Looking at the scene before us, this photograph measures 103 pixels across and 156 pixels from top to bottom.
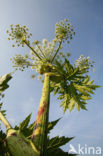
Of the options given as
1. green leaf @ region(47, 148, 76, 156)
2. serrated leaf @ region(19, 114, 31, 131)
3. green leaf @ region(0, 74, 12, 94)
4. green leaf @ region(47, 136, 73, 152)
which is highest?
green leaf @ region(0, 74, 12, 94)

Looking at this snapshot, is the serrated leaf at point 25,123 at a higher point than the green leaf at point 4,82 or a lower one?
lower

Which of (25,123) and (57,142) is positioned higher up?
(25,123)

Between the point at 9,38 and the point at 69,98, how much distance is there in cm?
382

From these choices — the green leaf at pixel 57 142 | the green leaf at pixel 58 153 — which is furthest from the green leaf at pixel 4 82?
the green leaf at pixel 58 153

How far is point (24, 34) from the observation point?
21.1 ft

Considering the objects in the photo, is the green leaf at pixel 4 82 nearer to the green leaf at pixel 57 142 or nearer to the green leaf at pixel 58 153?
the green leaf at pixel 57 142

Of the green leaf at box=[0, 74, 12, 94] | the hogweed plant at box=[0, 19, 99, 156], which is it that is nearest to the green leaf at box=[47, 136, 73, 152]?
the hogweed plant at box=[0, 19, 99, 156]

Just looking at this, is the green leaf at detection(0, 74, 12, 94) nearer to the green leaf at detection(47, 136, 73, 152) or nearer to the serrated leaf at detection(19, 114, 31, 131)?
the serrated leaf at detection(19, 114, 31, 131)

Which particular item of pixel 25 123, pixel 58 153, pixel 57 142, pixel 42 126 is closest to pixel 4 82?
pixel 25 123

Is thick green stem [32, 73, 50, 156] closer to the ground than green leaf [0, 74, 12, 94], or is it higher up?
closer to the ground

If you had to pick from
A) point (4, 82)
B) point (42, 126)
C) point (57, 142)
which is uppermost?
point (4, 82)

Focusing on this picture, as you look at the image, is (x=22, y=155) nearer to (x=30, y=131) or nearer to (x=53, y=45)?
(x=30, y=131)

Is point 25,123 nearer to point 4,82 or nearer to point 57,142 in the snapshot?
point 57,142

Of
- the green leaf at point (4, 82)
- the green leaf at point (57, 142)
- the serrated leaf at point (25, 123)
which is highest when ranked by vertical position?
the green leaf at point (4, 82)
